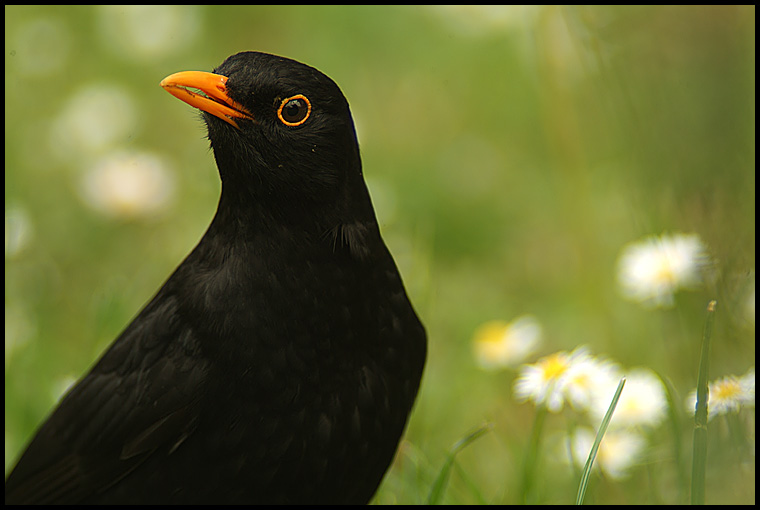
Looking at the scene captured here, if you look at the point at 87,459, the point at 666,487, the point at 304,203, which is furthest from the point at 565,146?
the point at 87,459

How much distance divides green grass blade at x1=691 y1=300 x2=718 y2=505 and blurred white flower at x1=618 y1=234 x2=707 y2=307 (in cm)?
48

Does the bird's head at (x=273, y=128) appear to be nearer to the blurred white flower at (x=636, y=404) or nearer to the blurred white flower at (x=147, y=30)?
the blurred white flower at (x=636, y=404)

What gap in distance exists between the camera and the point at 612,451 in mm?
2883

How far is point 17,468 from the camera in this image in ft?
9.34

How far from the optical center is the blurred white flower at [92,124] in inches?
199

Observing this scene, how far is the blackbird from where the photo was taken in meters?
2.45

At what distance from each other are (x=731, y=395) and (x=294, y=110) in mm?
1299

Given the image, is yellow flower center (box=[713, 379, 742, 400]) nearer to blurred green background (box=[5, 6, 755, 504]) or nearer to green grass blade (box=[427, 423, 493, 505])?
blurred green background (box=[5, 6, 755, 504])

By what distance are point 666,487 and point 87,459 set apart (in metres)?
A: 1.83

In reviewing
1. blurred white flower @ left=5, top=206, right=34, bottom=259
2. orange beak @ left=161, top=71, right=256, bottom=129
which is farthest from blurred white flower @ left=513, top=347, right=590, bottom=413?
blurred white flower @ left=5, top=206, right=34, bottom=259

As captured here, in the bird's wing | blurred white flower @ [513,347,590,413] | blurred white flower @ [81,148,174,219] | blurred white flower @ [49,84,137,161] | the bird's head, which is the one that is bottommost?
the bird's wing

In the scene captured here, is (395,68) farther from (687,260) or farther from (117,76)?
(687,260)

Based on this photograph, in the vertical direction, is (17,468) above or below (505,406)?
below

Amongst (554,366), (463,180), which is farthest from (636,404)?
(463,180)
